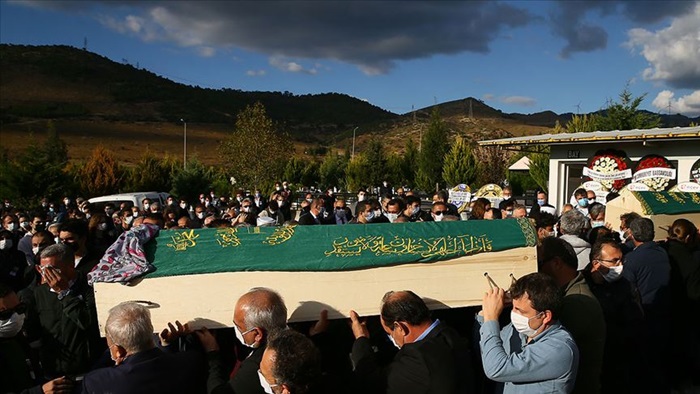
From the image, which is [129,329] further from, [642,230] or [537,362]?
[642,230]

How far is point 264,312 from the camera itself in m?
3.26

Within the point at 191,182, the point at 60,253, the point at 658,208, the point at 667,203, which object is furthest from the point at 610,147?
the point at 191,182

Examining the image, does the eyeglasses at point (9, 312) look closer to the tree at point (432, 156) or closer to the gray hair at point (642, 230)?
the gray hair at point (642, 230)

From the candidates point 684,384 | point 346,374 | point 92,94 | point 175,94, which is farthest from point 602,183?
point 175,94

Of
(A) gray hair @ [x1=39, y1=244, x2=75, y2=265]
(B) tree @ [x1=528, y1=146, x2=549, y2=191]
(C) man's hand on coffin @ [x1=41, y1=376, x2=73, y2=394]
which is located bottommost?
(C) man's hand on coffin @ [x1=41, y1=376, x2=73, y2=394]

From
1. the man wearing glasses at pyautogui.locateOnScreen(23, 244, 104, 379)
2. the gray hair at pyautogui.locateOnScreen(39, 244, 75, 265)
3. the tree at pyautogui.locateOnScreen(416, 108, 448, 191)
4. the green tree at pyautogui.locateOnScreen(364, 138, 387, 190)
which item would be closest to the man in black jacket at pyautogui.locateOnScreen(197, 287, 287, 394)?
the man wearing glasses at pyautogui.locateOnScreen(23, 244, 104, 379)

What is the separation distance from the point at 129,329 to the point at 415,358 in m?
1.58

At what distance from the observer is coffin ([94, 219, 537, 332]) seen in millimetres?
3768

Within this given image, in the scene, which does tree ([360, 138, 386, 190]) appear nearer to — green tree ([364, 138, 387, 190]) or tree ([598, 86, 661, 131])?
green tree ([364, 138, 387, 190])

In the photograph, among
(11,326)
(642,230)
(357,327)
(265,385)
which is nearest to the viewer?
(265,385)

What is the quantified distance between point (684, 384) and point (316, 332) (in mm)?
4952

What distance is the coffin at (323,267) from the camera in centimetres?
377

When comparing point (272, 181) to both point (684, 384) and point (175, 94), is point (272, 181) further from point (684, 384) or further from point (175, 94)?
point (175, 94)

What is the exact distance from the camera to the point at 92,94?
423ft
